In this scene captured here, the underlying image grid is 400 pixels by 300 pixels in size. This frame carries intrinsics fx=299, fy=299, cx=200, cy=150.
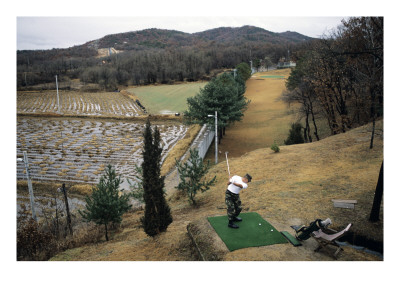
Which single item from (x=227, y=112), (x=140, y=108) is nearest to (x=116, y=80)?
(x=140, y=108)

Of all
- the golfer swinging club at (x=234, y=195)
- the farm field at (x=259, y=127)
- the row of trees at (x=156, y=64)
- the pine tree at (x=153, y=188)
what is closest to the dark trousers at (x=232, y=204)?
the golfer swinging club at (x=234, y=195)

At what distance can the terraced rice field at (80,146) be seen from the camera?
82.5 feet

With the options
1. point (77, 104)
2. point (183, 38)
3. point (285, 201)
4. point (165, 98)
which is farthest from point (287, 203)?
point (183, 38)

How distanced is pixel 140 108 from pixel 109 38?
215 ft

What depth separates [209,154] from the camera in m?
29.8

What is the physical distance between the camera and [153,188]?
885cm

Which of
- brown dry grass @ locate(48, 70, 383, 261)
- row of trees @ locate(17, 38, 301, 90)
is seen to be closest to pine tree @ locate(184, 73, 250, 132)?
brown dry grass @ locate(48, 70, 383, 261)

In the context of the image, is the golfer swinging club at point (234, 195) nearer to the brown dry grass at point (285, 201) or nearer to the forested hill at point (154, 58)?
the brown dry grass at point (285, 201)

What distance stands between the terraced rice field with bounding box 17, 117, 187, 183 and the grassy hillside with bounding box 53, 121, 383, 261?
1166 cm

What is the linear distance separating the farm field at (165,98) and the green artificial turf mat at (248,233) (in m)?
44.8

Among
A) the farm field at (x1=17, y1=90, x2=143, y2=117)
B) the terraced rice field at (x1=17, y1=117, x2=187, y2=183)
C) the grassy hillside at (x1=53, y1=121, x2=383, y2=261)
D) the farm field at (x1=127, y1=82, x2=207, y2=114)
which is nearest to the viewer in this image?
the grassy hillside at (x1=53, y1=121, x2=383, y2=261)

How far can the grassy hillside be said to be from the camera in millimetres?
8047

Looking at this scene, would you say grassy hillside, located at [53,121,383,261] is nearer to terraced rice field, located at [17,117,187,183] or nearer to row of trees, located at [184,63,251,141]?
terraced rice field, located at [17,117,187,183]

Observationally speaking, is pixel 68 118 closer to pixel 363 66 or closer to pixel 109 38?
pixel 363 66
